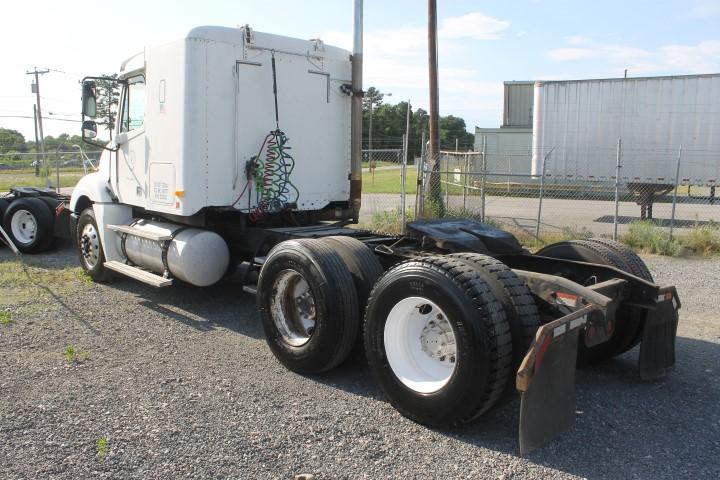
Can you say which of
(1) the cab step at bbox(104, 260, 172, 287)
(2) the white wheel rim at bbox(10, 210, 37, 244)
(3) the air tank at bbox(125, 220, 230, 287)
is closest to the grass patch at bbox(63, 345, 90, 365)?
(1) the cab step at bbox(104, 260, 172, 287)

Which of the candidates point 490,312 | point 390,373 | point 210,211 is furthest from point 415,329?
point 210,211

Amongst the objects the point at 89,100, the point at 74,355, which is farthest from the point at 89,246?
the point at 74,355

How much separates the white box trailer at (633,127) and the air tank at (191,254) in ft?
46.4

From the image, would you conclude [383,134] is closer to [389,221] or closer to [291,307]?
[389,221]

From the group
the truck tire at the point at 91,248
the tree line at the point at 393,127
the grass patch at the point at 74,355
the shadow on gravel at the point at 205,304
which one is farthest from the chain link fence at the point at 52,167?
the tree line at the point at 393,127

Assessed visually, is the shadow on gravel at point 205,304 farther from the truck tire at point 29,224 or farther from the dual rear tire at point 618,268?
the truck tire at point 29,224

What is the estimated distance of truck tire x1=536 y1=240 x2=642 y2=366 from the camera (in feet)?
16.4

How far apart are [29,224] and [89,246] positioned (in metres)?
3.48

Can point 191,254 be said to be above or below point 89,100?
below

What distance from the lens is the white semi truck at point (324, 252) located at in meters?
3.90

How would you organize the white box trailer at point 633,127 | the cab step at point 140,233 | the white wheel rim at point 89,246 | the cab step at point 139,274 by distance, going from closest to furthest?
the cab step at point 139,274
the cab step at point 140,233
the white wheel rim at point 89,246
the white box trailer at point 633,127

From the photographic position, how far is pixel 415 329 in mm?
4449

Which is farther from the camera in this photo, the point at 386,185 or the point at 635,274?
the point at 386,185

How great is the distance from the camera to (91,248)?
8.50 meters
